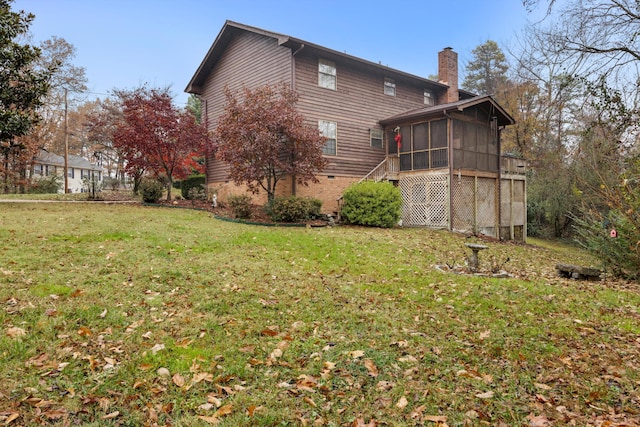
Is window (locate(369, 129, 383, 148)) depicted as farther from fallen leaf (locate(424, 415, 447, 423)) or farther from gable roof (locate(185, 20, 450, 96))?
fallen leaf (locate(424, 415, 447, 423))

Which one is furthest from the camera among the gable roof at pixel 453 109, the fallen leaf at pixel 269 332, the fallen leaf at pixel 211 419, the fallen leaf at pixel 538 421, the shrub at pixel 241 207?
the gable roof at pixel 453 109

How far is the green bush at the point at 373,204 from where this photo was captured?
46.3ft

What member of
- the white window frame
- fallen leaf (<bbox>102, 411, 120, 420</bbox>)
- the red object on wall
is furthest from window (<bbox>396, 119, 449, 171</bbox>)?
fallen leaf (<bbox>102, 411, 120, 420</bbox>)

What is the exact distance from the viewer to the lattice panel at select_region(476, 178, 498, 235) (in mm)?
17375

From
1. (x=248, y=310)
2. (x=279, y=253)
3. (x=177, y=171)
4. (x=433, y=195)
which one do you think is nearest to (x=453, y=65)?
(x=433, y=195)

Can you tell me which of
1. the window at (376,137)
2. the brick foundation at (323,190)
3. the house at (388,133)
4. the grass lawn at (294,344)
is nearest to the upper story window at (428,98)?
the house at (388,133)

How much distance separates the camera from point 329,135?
16.5m

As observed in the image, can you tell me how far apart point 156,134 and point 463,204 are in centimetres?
1411

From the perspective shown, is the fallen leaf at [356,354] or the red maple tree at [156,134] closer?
the fallen leaf at [356,354]

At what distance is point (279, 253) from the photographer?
27.0 feet

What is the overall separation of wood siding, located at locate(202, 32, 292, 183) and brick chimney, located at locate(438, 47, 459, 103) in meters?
10.1

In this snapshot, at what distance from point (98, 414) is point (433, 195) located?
597 inches

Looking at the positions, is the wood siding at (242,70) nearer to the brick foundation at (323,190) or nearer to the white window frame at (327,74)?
the white window frame at (327,74)

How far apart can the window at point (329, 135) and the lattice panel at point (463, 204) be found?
17.9ft
